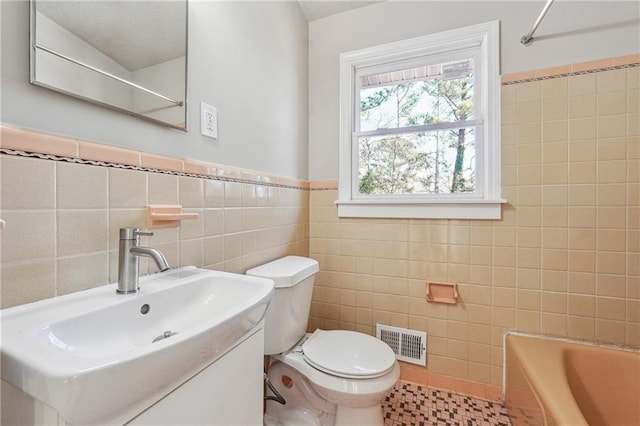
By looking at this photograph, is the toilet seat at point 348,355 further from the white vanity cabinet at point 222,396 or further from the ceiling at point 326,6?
the ceiling at point 326,6

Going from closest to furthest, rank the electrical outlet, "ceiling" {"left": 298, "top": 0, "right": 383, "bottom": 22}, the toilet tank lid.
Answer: the electrical outlet, the toilet tank lid, "ceiling" {"left": 298, "top": 0, "right": 383, "bottom": 22}

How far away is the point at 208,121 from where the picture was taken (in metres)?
1.09

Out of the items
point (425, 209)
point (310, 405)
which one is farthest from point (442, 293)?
point (310, 405)

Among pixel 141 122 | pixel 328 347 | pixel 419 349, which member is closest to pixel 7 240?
pixel 141 122

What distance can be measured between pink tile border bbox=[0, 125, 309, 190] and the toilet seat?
878mm

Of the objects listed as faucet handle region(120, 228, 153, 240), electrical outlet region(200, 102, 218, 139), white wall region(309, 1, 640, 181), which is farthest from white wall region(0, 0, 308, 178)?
faucet handle region(120, 228, 153, 240)

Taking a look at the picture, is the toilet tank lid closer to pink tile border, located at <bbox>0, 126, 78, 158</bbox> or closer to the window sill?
the window sill

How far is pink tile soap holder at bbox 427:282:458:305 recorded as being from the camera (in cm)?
158

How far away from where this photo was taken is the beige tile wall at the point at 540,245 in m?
1.31

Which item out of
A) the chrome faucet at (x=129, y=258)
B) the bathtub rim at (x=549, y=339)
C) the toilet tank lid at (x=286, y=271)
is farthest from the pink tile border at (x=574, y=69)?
the chrome faucet at (x=129, y=258)

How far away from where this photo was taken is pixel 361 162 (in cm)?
190

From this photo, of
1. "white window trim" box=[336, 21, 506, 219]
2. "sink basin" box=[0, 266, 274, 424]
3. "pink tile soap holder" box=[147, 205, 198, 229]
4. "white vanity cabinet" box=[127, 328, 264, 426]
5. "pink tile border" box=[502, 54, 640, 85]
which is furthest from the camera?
"white window trim" box=[336, 21, 506, 219]

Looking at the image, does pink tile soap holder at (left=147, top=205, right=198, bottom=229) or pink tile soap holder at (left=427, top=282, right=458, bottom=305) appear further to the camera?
pink tile soap holder at (left=427, top=282, right=458, bottom=305)

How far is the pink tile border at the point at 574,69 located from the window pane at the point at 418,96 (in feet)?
0.77
